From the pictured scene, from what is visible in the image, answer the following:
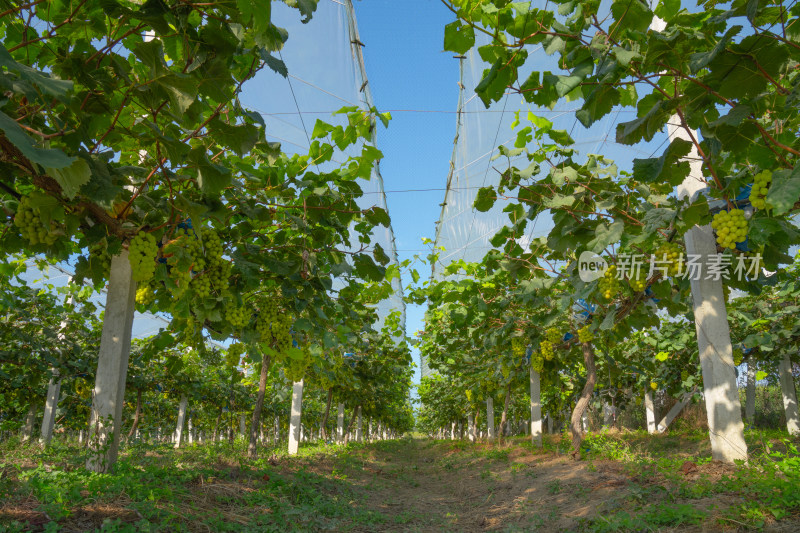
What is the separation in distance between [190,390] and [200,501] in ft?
41.3

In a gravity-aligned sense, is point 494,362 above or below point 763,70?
below

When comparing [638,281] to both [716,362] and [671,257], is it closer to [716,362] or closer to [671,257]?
[671,257]

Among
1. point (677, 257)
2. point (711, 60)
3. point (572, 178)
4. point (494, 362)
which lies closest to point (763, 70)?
point (711, 60)

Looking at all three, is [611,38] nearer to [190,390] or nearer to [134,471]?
[134,471]

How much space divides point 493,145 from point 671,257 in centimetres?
612

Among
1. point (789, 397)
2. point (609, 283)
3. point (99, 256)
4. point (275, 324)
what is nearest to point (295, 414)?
point (275, 324)

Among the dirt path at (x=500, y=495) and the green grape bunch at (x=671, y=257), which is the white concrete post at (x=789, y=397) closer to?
the dirt path at (x=500, y=495)

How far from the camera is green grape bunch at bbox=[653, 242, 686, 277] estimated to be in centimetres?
378

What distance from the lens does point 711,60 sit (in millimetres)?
2025

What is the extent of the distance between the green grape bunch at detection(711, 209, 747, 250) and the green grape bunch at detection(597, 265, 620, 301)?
137 cm

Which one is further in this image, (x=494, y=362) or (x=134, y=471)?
(x=494, y=362)

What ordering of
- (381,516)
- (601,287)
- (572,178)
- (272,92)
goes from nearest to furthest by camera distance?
(572,178) → (601,287) → (381,516) → (272,92)

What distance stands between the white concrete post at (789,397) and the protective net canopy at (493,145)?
6.65 metres

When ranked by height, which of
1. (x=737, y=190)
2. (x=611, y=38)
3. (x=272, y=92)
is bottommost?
(x=737, y=190)
